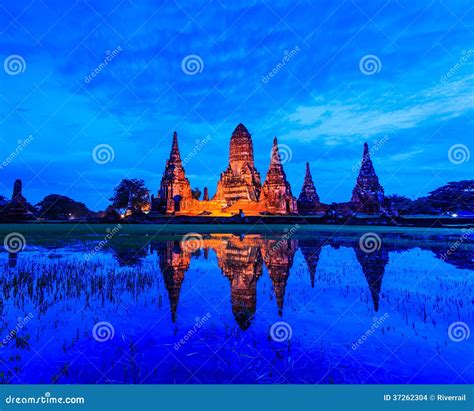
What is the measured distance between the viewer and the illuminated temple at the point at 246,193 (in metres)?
49.9

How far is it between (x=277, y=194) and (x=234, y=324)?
152 feet

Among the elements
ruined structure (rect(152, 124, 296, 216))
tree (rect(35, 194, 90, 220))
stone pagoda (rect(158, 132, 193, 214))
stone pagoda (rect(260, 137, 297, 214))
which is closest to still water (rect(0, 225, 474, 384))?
stone pagoda (rect(158, 132, 193, 214))

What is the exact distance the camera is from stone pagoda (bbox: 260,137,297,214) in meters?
51.4

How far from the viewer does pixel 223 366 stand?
4.46 meters

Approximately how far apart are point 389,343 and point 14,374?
17.2 feet

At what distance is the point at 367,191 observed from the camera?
165ft

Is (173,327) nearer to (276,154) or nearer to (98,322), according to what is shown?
(98,322)

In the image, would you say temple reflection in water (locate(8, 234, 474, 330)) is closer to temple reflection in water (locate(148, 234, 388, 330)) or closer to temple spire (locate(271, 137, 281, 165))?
temple reflection in water (locate(148, 234, 388, 330))

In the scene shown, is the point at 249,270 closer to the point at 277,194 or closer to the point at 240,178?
the point at 277,194

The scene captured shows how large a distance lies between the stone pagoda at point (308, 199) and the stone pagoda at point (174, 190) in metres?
18.9

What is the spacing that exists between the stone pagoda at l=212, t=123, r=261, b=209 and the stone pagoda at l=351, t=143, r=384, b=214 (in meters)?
15.3

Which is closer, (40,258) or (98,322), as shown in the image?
(98,322)

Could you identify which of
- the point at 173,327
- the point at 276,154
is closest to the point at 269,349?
the point at 173,327

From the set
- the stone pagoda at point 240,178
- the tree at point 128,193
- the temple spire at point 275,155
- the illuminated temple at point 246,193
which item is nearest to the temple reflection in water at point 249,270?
the illuminated temple at point 246,193
